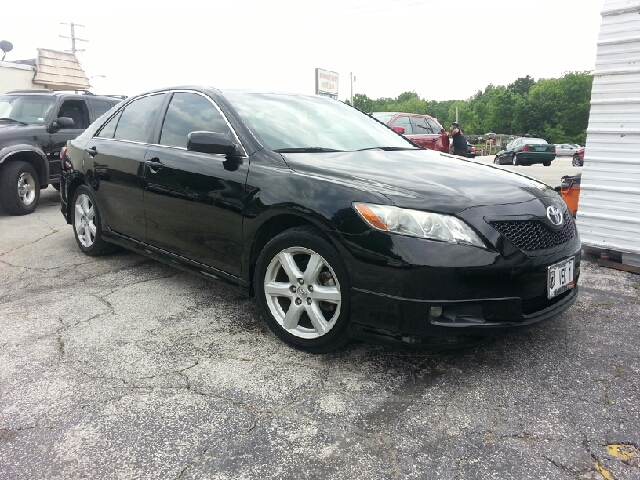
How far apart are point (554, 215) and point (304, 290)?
1423 mm

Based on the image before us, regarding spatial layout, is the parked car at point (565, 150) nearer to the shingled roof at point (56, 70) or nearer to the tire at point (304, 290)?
the shingled roof at point (56, 70)

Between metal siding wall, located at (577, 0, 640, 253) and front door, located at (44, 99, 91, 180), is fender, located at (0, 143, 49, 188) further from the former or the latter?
metal siding wall, located at (577, 0, 640, 253)

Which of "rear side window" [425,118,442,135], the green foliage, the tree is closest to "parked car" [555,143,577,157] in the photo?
"rear side window" [425,118,442,135]

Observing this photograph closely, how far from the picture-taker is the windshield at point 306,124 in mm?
3352

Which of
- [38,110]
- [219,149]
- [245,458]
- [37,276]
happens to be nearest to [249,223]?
[219,149]

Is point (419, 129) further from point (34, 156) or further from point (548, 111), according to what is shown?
point (548, 111)

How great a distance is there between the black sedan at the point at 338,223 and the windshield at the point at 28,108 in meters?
4.71

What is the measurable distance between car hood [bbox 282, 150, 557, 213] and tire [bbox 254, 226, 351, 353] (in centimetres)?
38

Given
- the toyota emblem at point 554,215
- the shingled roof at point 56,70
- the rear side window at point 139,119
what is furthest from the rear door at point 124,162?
the shingled roof at point 56,70

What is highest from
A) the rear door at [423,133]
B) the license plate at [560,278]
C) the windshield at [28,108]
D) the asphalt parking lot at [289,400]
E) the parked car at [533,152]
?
the windshield at [28,108]

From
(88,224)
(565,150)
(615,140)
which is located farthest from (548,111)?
(88,224)

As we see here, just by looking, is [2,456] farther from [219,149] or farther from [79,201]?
[79,201]

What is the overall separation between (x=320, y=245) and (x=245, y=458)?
1085 millimetres

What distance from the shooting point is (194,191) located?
3432 millimetres
